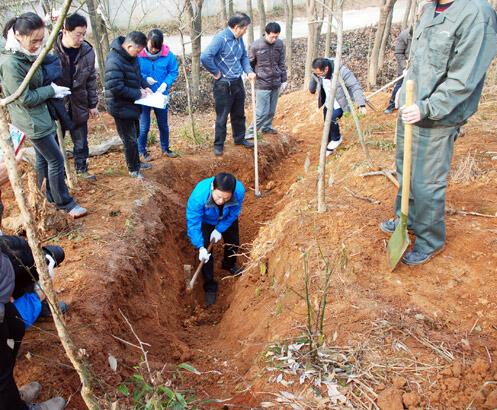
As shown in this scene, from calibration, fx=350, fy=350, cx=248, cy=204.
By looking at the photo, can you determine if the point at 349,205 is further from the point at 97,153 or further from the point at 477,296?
the point at 97,153

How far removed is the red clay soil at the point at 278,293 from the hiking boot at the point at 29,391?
54 millimetres

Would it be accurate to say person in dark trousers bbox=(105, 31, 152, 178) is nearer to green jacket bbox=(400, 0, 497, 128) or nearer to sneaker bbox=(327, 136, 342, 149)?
green jacket bbox=(400, 0, 497, 128)

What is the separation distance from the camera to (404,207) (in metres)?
2.68

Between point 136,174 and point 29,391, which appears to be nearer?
point 29,391

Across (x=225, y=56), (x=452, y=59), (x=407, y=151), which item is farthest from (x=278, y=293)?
(x=225, y=56)

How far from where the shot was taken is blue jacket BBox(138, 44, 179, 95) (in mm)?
4973

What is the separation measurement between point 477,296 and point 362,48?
12.8 meters

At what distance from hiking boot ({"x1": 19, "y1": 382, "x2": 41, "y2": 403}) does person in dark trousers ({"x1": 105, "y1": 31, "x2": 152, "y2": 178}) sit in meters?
2.94

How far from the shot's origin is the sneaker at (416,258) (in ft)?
9.46

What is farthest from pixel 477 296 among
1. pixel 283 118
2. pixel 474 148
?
pixel 283 118

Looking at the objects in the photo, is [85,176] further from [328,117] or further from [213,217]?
[328,117]

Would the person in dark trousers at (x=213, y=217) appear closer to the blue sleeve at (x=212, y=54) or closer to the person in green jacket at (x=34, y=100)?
the person in green jacket at (x=34, y=100)

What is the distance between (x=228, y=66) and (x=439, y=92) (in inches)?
143

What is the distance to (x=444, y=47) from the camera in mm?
2375
